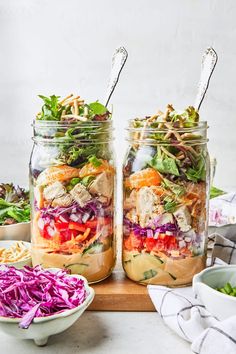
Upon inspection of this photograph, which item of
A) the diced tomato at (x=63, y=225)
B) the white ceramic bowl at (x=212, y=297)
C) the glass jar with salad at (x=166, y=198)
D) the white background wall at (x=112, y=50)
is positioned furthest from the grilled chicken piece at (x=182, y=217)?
the white background wall at (x=112, y=50)

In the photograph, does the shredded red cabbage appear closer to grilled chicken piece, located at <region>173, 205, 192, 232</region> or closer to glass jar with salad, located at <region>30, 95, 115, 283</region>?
glass jar with salad, located at <region>30, 95, 115, 283</region>

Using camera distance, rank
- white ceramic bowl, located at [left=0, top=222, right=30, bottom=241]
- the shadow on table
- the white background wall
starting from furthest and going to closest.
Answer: the white background wall
white ceramic bowl, located at [left=0, top=222, right=30, bottom=241]
the shadow on table

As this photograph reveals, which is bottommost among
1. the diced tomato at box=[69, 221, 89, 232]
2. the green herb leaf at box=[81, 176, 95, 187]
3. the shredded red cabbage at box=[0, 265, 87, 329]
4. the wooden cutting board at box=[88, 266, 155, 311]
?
the wooden cutting board at box=[88, 266, 155, 311]

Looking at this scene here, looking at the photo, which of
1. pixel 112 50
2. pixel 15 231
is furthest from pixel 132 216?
pixel 112 50

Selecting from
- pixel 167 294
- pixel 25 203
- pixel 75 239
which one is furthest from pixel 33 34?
pixel 167 294

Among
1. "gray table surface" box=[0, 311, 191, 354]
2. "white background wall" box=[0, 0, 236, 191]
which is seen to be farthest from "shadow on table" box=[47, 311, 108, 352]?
"white background wall" box=[0, 0, 236, 191]

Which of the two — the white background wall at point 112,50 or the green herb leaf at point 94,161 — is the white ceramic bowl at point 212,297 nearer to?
the green herb leaf at point 94,161

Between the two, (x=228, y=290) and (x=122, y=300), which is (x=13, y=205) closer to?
(x=122, y=300)
